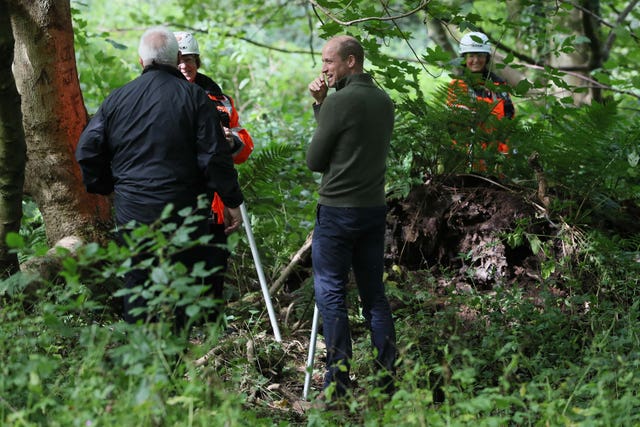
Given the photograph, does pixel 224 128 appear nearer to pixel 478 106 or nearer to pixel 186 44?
pixel 186 44

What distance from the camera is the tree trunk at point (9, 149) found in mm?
4563

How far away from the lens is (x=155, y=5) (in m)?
21.2

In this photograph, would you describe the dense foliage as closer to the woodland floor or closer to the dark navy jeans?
the woodland floor

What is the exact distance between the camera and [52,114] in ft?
18.9

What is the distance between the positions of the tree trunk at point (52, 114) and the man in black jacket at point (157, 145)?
134cm

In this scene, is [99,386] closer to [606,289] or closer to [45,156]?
[45,156]

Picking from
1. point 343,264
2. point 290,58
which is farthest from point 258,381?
point 290,58

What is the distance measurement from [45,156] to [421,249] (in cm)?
297

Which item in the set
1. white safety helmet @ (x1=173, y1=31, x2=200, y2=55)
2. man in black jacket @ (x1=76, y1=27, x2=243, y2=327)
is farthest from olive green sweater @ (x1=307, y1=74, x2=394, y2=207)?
white safety helmet @ (x1=173, y1=31, x2=200, y2=55)

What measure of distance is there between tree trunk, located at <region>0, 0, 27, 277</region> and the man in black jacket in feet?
2.04

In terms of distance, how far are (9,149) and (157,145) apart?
1.20 m

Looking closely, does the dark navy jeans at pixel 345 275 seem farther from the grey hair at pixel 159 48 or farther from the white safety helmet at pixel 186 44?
the white safety helmet at pixel 186 44

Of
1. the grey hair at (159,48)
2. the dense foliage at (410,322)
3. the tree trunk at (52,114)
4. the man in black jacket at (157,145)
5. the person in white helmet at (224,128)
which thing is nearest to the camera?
the dense foliage at (410,322)

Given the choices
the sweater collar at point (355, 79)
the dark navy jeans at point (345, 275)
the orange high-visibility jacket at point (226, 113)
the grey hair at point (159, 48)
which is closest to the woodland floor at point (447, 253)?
the dark navy jeans at point (345, 275)
